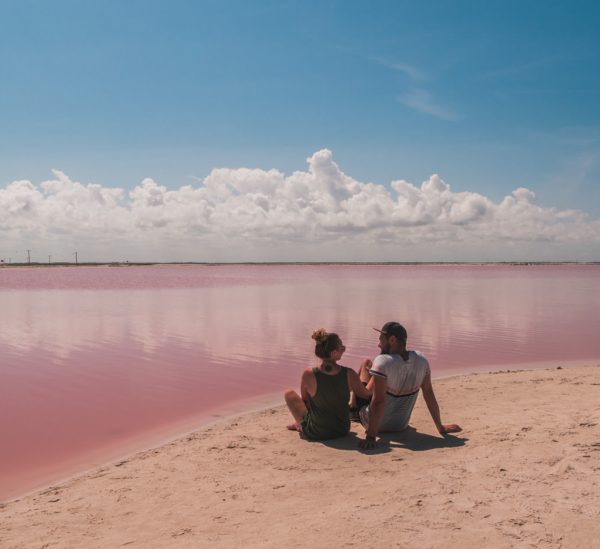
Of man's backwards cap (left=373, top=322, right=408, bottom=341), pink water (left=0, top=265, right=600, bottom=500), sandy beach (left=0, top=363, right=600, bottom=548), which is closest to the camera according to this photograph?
sandy beach (left=0, top=363, right=600, bottom=548)

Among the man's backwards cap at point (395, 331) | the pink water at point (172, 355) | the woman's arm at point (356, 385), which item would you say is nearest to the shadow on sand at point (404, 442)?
→ the woman's arm at point (356, 385)

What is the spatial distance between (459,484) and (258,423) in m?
3.87

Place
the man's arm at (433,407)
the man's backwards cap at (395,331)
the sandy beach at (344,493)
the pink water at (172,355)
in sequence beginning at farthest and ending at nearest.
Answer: the pink water at (172,355)
the man's arm at (433,407)
the man's backwards cap at (395,331)
the sandy beach at (344,493)

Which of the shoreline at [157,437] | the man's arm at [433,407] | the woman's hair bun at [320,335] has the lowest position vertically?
the shoreline at [157,437]

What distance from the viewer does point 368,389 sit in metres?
6.68

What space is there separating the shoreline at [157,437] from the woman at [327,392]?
2.12 m

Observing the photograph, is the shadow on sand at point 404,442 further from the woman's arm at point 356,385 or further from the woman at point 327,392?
the woman's arm at point 356,385

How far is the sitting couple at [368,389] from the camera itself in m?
6.33

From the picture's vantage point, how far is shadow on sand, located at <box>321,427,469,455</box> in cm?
634

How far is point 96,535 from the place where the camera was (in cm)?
443

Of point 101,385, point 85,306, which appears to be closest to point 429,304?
point 85,306

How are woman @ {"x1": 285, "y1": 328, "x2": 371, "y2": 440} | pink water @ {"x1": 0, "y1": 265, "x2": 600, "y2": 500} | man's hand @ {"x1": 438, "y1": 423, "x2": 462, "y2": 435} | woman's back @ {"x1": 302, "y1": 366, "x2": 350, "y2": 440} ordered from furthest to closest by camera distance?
pink water @ {"x1": 0, "y1": 265, "x2": 600, "y2": 500}, man's hand @ {"x1": 438, "y1": 423, "x2": 462, "y2": 435}, woman's back @ {"x1": 302, "y1": 366, "x2": 350, "y2": 440}, woman @ {"x1": 285, "y1": 328, "x2": 371, "y2": 440}

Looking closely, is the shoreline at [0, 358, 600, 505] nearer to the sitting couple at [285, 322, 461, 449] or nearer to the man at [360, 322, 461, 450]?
the sitting couple at [285, 322, 461, 449]

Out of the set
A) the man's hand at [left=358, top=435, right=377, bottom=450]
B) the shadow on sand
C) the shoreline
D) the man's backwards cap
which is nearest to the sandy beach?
the shadow on sand
